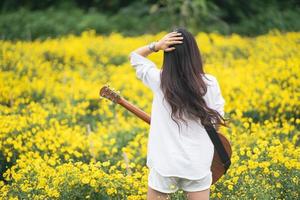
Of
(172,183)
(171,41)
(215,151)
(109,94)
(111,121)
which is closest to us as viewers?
(171,41)

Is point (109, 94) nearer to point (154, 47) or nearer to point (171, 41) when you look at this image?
point (154, 47)

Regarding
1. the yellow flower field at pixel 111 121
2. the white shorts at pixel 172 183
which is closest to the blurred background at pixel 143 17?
the yellow flower field at pixel 111 121

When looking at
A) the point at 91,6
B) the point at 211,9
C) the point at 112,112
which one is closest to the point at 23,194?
the point at 112,112

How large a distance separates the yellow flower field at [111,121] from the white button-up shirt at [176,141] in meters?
0.74

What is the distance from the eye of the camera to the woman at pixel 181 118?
3.38 metres

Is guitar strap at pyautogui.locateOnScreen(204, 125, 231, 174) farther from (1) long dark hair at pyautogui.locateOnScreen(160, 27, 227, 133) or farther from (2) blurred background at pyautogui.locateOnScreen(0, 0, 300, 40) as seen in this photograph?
(2) blurred background at pyautogui.locateOnScreen(0, 0, 300, 40)

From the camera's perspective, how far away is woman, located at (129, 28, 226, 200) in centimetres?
338

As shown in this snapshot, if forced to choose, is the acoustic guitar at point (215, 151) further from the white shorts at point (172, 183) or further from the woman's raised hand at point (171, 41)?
the woman's raised hand at point (171, 41)

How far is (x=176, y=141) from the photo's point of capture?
340 centimetres

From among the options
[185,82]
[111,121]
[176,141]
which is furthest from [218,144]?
[111,121]

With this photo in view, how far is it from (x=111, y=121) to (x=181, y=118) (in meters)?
3.84

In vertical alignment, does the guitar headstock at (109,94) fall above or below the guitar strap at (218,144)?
above

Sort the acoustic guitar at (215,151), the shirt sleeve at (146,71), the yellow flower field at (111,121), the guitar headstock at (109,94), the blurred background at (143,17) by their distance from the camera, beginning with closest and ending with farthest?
the shirt sleeve at (146,71) < the acoustic guitar at (215,151) < the guitar headstock at (109,94) < the yellow flower field at (111,121) < the blurred background at (143,17)

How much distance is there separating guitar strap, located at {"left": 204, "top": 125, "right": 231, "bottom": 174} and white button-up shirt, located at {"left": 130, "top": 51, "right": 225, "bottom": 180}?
4cm
